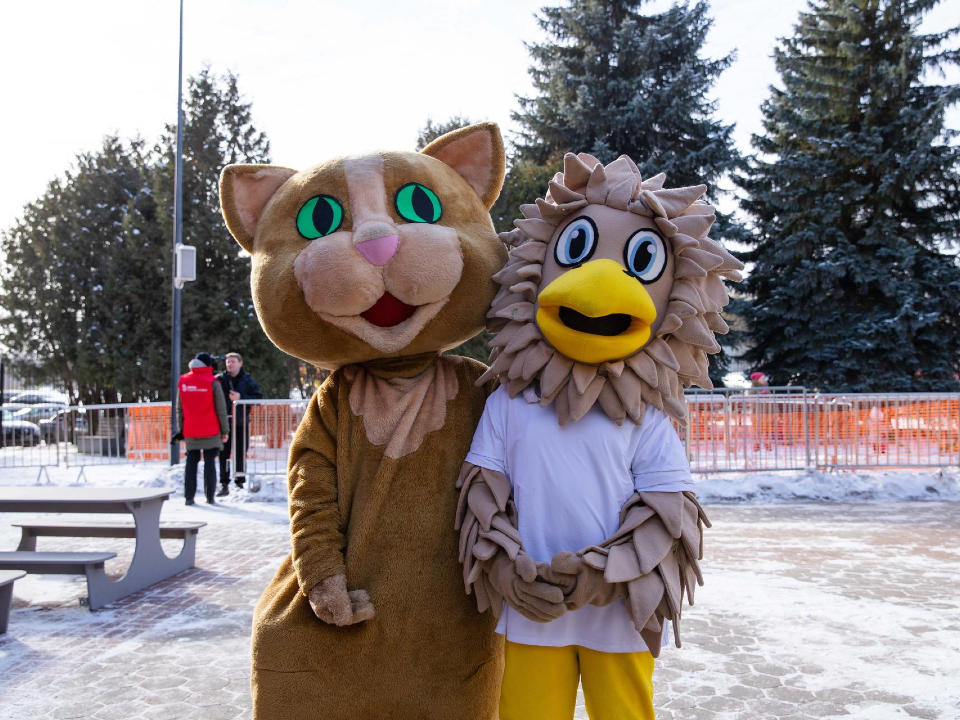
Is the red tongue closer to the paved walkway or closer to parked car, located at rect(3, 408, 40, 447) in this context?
the paved walkway

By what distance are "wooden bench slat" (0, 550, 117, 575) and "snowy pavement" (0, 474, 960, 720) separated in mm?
296

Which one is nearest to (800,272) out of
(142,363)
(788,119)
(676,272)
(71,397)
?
(788,119)

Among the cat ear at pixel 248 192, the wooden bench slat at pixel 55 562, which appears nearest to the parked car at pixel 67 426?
the wooden bench slat at pixel 55 562

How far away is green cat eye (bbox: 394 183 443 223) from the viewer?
8.60ft

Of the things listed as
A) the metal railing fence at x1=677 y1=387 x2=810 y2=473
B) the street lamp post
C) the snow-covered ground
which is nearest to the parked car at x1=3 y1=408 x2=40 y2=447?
the street lamp post

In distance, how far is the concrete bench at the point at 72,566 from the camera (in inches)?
214

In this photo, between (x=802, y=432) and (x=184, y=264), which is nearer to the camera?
(x=802, y=432)

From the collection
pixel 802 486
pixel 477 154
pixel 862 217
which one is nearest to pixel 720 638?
pixel 477 154

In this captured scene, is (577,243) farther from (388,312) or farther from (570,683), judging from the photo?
(570,683)

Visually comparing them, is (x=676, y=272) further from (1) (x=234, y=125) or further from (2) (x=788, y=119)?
(1) (x=234, y=125)

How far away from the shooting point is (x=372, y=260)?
2459 millimetres

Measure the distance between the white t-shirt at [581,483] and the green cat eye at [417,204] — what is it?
2.47 feet

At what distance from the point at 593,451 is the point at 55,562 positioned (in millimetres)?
Result: 4692

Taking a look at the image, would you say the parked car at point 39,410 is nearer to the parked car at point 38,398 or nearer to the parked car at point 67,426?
the parked car at point 67,426
